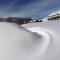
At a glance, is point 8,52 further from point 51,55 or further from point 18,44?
point 51,55

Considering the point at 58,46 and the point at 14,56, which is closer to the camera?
the point at 14,56

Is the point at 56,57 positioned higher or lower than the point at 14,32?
lower

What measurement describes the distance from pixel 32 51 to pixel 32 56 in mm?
45

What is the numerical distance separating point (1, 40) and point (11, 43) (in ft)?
→ 0.22

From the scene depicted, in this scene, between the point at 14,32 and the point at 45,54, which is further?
the point at 14,32

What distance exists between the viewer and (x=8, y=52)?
2.34ft

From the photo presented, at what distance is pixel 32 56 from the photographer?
2.38 ft

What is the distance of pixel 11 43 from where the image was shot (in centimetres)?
75

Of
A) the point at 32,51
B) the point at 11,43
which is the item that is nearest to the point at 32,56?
the point at 32,51

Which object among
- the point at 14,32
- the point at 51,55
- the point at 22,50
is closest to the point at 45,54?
the point at 51,55

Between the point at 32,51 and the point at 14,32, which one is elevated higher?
the point at 14,32

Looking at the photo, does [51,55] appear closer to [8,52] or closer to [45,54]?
[45,54]

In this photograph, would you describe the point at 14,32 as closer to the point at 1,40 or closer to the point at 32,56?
the point at 1,40

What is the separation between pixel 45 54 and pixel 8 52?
215 mm
